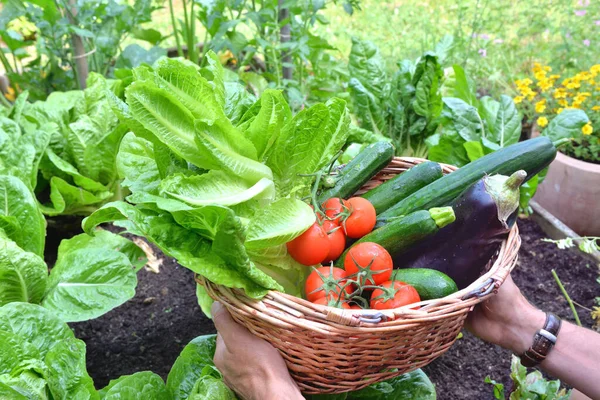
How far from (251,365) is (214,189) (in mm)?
430

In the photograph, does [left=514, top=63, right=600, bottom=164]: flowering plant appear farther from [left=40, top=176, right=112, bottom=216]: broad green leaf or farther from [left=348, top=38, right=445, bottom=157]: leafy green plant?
[left=40, top=176, right=112, bottom=216]: broad green leaf

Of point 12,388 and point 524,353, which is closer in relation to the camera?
point 12,388

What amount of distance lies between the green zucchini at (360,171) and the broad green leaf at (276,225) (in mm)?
274

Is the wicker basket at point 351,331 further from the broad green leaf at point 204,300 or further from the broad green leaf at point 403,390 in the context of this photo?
the broad green leaf at point 204,300

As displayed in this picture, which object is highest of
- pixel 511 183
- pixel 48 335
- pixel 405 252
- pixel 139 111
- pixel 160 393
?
pixel 139 111

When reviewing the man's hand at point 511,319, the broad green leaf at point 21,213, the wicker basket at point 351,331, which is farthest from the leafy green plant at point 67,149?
the man's hand at point 511,319

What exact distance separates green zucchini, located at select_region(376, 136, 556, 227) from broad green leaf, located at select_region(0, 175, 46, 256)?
132cm

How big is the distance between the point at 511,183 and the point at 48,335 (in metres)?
1.43

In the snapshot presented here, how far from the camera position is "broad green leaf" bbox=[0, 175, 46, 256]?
207 centimetres

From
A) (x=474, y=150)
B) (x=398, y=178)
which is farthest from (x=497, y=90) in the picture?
(x=398, y=178)

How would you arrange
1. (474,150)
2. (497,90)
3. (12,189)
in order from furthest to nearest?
1. (497,90)
2. (474,150)
3. (12,189)

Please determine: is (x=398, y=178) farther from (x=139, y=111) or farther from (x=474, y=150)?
(x=474, y=150)

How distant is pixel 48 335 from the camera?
174 centimetres

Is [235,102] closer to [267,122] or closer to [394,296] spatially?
[267,122]
